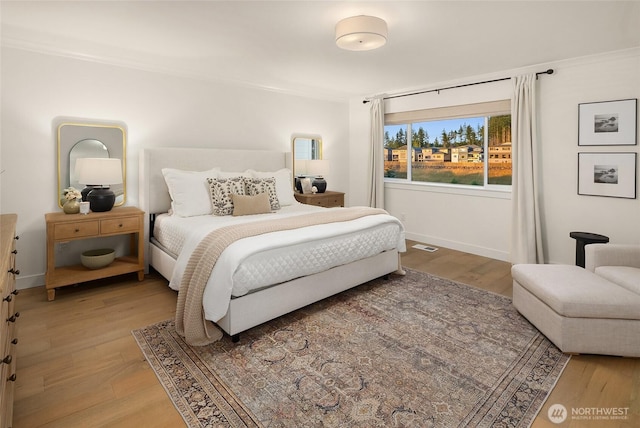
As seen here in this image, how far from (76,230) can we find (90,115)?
1.23 meters

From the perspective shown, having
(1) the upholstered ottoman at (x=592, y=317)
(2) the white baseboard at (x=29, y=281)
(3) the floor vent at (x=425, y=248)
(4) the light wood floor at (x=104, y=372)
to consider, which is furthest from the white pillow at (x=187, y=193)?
(1) the upholstered ottoman at (x=592, y=317)

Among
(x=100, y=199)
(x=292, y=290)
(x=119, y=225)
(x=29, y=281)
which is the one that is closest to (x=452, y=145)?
(x=292, y=290)

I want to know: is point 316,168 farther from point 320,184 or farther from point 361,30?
point 361,30

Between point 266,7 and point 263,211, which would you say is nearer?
point 266,7

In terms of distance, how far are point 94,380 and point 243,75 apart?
3.78 m

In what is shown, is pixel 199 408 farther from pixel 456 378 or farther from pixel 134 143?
pixel 134 143

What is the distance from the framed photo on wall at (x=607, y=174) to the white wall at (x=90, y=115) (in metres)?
3.87

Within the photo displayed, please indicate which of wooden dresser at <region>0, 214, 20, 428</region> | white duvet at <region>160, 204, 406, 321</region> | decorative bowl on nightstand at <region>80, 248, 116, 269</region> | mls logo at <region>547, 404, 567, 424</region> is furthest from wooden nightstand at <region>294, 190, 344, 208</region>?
mls logo at <region>547, 404, 567, 424</region>

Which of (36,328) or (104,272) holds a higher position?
(104,272)

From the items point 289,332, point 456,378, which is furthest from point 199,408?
point 456,378

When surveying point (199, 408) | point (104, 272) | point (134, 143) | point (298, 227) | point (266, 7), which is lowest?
point (199, 408)

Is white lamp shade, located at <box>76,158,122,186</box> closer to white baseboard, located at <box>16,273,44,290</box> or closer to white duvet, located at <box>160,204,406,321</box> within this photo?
white duvet, located at <box>160,204,406,321</box>

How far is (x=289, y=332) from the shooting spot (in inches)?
103

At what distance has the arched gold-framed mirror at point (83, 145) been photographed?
346cm
